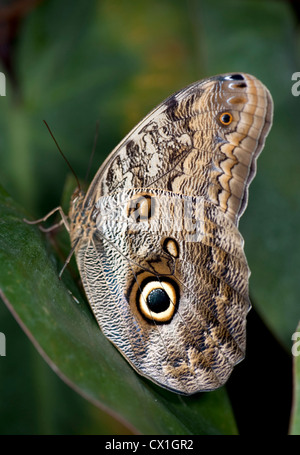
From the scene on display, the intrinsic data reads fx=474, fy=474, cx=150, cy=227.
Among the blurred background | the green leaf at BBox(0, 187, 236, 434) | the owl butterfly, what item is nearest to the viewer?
the green leaf at BBox(0, 187, 236, 434)

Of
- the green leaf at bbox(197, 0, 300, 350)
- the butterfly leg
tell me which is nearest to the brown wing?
the butterfly leg

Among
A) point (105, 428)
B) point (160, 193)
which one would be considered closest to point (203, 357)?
point (105, 428)

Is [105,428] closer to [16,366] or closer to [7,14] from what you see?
[16,366]
